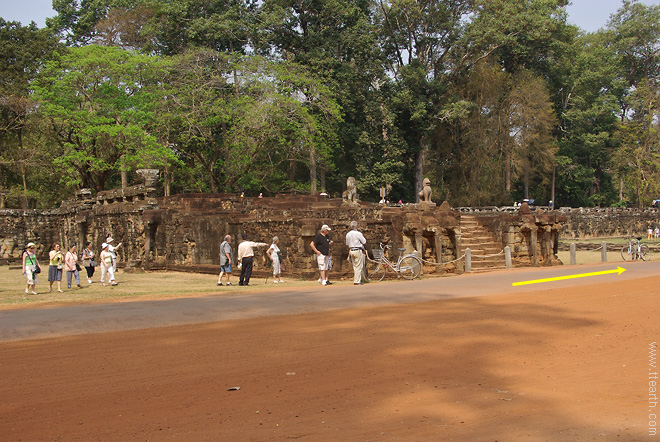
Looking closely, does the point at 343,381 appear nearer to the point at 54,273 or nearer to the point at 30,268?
the point at 30,268

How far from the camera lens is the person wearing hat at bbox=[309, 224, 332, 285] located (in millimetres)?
15891

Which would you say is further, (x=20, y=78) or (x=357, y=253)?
(x=20, y=78)

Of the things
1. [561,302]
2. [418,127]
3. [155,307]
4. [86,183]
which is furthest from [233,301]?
[418,127]

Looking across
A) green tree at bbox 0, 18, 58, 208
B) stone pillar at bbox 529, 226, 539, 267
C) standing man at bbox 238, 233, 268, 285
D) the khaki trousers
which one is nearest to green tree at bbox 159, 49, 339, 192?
green tree at bbox 0, 18, 58, 208

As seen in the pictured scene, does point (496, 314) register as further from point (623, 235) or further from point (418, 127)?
point (623, 235)

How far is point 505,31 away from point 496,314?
129ft

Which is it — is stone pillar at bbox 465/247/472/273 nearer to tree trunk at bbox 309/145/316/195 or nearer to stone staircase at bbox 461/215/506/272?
stone staircase at bbox 461/215/506/272

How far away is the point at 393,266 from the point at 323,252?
2661mm

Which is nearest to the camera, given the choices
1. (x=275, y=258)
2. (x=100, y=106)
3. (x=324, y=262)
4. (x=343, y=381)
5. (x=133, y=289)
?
(x=343, y=381)

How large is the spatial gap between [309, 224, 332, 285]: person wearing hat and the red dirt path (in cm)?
627

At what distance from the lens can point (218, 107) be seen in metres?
35.0

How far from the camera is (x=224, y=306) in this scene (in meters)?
10.9

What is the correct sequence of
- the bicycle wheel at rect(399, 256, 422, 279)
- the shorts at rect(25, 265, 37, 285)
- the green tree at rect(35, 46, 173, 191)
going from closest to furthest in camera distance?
the shorts at rect(25, 265, 37, 285), the bicycle wheel at rect(399, 256, 422, 279), the green tree at rect(35, 46, 173, 191)

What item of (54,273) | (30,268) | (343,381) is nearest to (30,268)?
(30,268)
